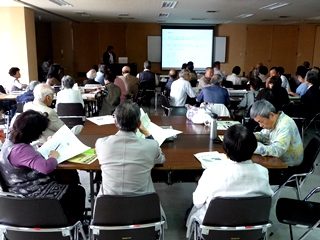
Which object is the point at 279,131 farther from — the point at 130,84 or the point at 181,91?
the point at 130,84

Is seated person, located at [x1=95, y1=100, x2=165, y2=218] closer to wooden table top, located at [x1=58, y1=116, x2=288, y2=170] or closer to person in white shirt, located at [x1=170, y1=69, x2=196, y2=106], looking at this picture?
wooden table top, located at [x1=58, y1=116, x2=288, y2=170]

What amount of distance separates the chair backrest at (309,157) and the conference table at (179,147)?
1.69 ft

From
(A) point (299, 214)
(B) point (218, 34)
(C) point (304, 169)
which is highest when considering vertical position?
(B) point (218, 34)

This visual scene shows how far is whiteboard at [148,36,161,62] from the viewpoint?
13047 millimetres

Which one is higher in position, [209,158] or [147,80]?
[147,80]

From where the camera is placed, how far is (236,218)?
1772 millimetres

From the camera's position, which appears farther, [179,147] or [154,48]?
[154,48]

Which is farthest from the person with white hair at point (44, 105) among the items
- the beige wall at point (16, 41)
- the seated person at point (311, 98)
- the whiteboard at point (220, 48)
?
the whiteboard at point (220, 48)

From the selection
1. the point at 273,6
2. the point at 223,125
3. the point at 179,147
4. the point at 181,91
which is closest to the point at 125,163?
the point at 179,147

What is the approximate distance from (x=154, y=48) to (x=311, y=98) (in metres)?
8.44

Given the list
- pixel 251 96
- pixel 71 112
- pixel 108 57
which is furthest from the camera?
pixel 108 57

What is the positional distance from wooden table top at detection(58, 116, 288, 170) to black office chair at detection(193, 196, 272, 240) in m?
0.51

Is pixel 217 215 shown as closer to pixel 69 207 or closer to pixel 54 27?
pixel 69 207

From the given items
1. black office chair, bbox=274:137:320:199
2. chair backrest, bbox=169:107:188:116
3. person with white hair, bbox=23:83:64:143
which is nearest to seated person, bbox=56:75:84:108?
person with white hair, bbox=23:83:64:143
